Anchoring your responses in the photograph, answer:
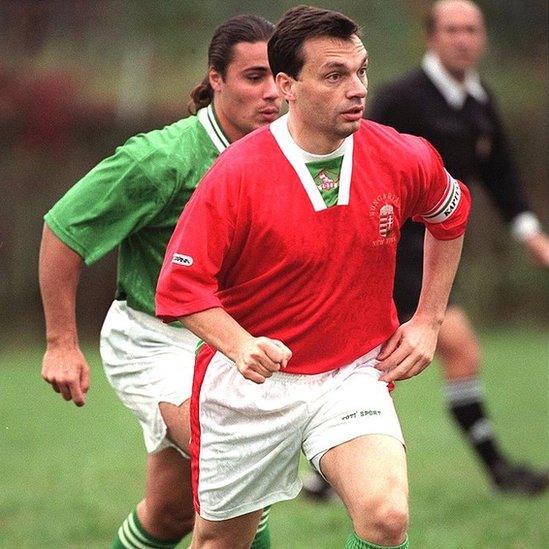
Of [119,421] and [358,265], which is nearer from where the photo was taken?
[358,265]

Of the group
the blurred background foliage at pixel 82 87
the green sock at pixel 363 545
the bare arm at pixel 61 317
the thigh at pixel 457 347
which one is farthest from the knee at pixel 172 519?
the blurred background foliage at pixel 82 87

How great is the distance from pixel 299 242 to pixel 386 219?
27 cm

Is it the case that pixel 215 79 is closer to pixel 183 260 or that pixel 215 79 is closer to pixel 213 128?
pixel 213 128

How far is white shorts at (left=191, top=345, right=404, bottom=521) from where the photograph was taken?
4.11 meters

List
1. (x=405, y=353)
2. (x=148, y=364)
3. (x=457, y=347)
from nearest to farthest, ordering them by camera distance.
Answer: (x=405, y=353) → (x=148, y=364) → (x=457, y=347)

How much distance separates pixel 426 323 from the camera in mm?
4371

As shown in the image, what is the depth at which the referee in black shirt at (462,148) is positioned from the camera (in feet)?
23.9

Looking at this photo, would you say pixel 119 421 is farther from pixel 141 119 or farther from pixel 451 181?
pixel 451 181

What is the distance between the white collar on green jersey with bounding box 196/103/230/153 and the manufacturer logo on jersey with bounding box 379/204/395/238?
2.59 ft

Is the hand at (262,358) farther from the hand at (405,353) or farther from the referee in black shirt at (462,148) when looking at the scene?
the referee in black shirt at (462,148)

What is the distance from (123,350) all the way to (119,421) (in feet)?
18.8

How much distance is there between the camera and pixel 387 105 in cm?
728

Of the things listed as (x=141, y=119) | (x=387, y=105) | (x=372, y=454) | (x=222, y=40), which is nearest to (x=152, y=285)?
(x=222, y=40)

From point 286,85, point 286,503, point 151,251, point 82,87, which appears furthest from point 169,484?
point 82,87
